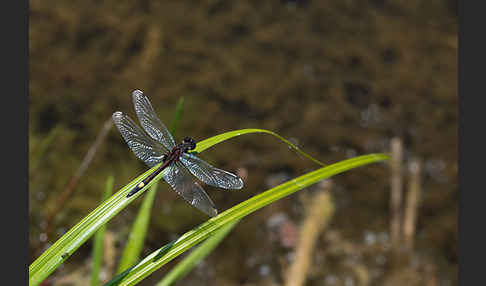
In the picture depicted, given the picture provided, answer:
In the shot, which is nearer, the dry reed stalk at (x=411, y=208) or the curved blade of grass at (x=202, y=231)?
the curved blade of grass at (x=202, y=231)

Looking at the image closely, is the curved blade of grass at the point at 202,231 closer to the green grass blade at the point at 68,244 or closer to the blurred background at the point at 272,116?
the green grass blade at the point at 68,244

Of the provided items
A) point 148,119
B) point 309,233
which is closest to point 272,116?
point 309,233

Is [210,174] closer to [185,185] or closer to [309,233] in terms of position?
[185,185]

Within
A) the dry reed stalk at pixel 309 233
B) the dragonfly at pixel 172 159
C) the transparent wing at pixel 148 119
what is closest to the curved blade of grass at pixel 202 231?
the dragonfly at pixel 172 159

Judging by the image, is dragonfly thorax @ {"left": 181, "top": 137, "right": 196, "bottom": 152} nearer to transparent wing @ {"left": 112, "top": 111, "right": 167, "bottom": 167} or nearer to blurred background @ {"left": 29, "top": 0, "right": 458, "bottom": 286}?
transparent wing @ {"left": 112, "top": 111, "right": 167, "bottom": 167}

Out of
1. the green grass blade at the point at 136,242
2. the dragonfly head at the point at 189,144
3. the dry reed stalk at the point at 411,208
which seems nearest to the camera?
the dragonfly head at the point at 189,144

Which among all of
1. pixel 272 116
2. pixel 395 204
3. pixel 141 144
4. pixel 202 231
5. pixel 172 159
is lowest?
pixel 202 231

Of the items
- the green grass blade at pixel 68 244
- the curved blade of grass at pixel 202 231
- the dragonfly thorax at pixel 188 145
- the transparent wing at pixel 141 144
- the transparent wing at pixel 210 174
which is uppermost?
the transparent wing at pixel 141 144

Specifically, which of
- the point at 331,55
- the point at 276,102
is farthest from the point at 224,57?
the point at 331,55
